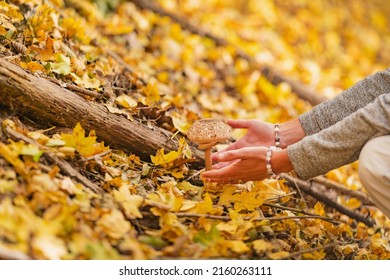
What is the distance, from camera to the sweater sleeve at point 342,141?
2.10 metres

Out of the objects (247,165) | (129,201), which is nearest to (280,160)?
(247,165)

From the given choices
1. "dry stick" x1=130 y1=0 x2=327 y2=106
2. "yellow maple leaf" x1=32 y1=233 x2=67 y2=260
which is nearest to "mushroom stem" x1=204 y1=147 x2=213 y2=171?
"yellow maple leaf" x1=32 y1=233 x2=67 y2=260

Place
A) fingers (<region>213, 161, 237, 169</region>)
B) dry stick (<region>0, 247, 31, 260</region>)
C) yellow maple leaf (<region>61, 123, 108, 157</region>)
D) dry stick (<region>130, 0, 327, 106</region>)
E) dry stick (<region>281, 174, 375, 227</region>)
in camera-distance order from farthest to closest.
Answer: dry stick (<region>130, 0, 327, 106</region>)
dry stick (<region>281, 174, 375, 227</region>)
fingers (<region>213, 161, 237, 169</region>)
yellow maple leaf (<region>61, 123, 108, 157</region>)
dry stick (<region>0, 247, 31, 260</region>)

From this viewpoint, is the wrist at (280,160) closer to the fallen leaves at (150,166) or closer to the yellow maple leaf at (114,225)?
the fallen leaves at (150,166)

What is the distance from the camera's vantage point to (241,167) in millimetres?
2246

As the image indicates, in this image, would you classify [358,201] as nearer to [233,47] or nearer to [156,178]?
[156,178]

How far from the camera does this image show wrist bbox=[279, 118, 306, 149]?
2.57 metres

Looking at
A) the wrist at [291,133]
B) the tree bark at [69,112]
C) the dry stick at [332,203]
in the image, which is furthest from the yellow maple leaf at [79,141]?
the dry stick at [332,203]

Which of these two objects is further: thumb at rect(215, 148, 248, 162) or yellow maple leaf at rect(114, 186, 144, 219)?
thumb at rect(215, 148, 248, 162)

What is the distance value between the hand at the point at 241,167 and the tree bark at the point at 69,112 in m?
0.36

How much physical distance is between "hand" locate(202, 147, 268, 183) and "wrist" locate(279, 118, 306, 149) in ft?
1.17

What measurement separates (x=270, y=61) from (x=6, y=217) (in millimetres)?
3410

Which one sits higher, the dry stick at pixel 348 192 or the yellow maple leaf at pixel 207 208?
the dry stick at pixel 348 192

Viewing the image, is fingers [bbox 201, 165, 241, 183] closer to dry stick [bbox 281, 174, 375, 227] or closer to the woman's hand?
the woman's hand
